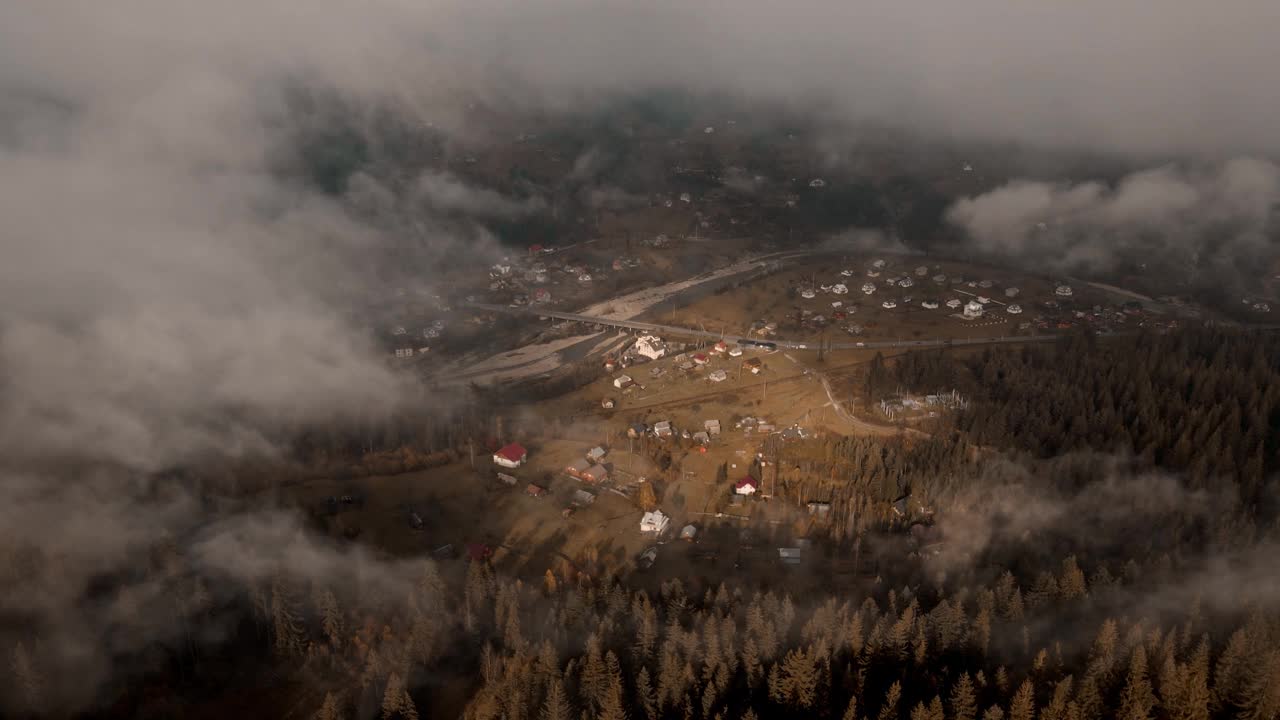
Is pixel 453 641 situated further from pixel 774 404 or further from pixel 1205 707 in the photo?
pixel 774 404

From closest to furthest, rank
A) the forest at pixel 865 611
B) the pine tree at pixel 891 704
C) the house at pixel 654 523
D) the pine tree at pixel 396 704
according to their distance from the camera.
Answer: the pine tree at pixel 891 704
the forest at pixel 865 611
the pine tree at pixel 396 704
the house at pixel 654 523

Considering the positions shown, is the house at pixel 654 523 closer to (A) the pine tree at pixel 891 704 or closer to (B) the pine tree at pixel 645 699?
(B) the pine tree at pixel 645 699

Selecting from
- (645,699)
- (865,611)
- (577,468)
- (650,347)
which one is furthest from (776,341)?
(645,699)

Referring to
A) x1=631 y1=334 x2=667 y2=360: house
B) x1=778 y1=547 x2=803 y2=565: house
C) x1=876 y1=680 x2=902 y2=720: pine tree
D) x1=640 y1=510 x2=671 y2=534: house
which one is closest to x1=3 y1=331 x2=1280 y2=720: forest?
x1=876 y1=680 x2=902 y2=720: pine tree

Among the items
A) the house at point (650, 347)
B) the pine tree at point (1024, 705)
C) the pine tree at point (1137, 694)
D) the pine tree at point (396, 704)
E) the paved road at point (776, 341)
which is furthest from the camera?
the paved road at point (776, 341)

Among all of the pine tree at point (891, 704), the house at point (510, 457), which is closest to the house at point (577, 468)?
the house at point (510, 457)

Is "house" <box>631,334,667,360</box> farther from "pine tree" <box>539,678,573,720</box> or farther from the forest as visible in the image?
"pine tree" <box>539,678,573,720</box>
